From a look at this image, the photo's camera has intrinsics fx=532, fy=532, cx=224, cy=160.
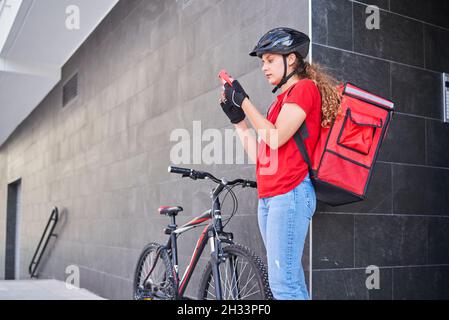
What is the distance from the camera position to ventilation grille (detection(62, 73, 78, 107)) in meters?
6.27

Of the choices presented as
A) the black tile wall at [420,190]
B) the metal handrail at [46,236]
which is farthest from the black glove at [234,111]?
the metal handrail at [46,236]

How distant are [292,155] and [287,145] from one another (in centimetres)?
4

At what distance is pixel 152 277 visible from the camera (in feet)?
10.1

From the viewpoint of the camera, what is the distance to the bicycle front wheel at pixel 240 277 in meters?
2.09

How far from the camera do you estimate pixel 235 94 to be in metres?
2.04

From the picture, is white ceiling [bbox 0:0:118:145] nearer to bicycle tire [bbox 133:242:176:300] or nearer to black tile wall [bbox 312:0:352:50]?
bicycle tire [bbox 133:242:176:300]

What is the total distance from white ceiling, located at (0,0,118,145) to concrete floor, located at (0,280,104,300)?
2562 mm

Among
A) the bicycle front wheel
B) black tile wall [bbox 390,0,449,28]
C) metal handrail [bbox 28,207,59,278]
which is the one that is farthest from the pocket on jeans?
metal handrail [bbox 28,207,59,278]

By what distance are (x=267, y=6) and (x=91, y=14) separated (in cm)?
286

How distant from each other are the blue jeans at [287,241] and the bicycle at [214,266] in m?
0.18

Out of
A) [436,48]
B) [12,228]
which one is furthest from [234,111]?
[12,228]

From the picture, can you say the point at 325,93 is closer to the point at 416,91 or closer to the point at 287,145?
the point at 287,145

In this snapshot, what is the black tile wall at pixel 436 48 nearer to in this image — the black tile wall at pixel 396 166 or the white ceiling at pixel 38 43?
the black tile wall at pixel 396 166
